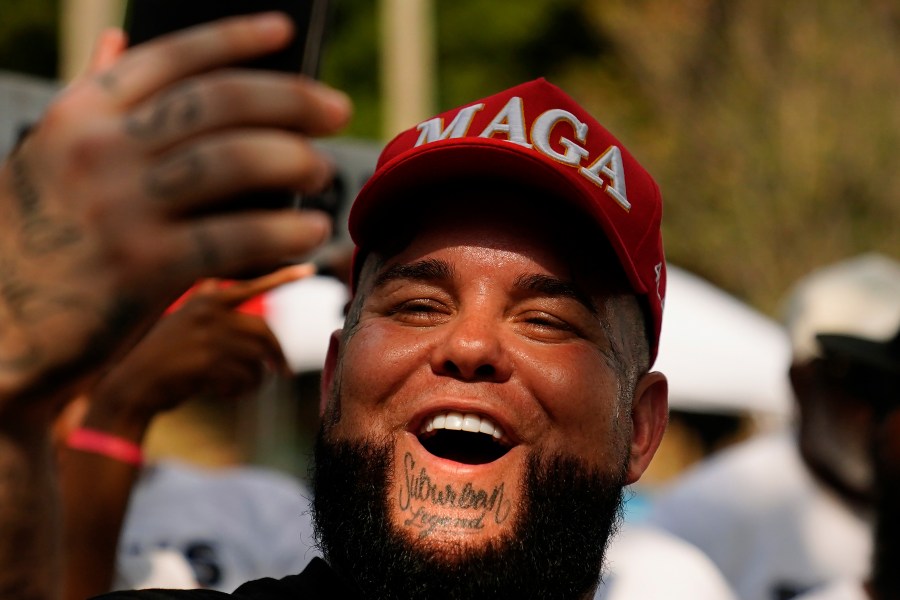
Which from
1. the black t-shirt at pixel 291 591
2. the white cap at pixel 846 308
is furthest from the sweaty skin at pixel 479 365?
the white cap at pixel 846 308

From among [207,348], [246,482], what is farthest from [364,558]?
[246,482]

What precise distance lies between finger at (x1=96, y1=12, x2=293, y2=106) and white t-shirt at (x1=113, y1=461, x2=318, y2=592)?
6.29 feet

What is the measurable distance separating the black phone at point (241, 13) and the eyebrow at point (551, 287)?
1.76ft

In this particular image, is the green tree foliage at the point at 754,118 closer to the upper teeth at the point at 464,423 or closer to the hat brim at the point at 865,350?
the hat brim at the point at 865,350

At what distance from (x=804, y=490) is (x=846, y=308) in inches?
30.8

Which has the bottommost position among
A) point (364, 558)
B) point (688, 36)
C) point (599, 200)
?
point (688, 36)

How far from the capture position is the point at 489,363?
191 cm

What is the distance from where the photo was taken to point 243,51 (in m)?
1.36

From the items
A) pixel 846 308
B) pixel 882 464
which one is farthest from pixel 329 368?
pixel 846 308

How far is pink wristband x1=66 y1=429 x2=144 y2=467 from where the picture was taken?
9.34 feet

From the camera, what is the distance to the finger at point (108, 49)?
169 centimetres

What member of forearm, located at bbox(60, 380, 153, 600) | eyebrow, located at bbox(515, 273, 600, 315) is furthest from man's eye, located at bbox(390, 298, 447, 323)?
forearm, located at bbox(60, 380, 153, 600)

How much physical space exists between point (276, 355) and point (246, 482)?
30.2 inches

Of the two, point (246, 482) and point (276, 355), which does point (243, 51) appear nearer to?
point (276, 355)
